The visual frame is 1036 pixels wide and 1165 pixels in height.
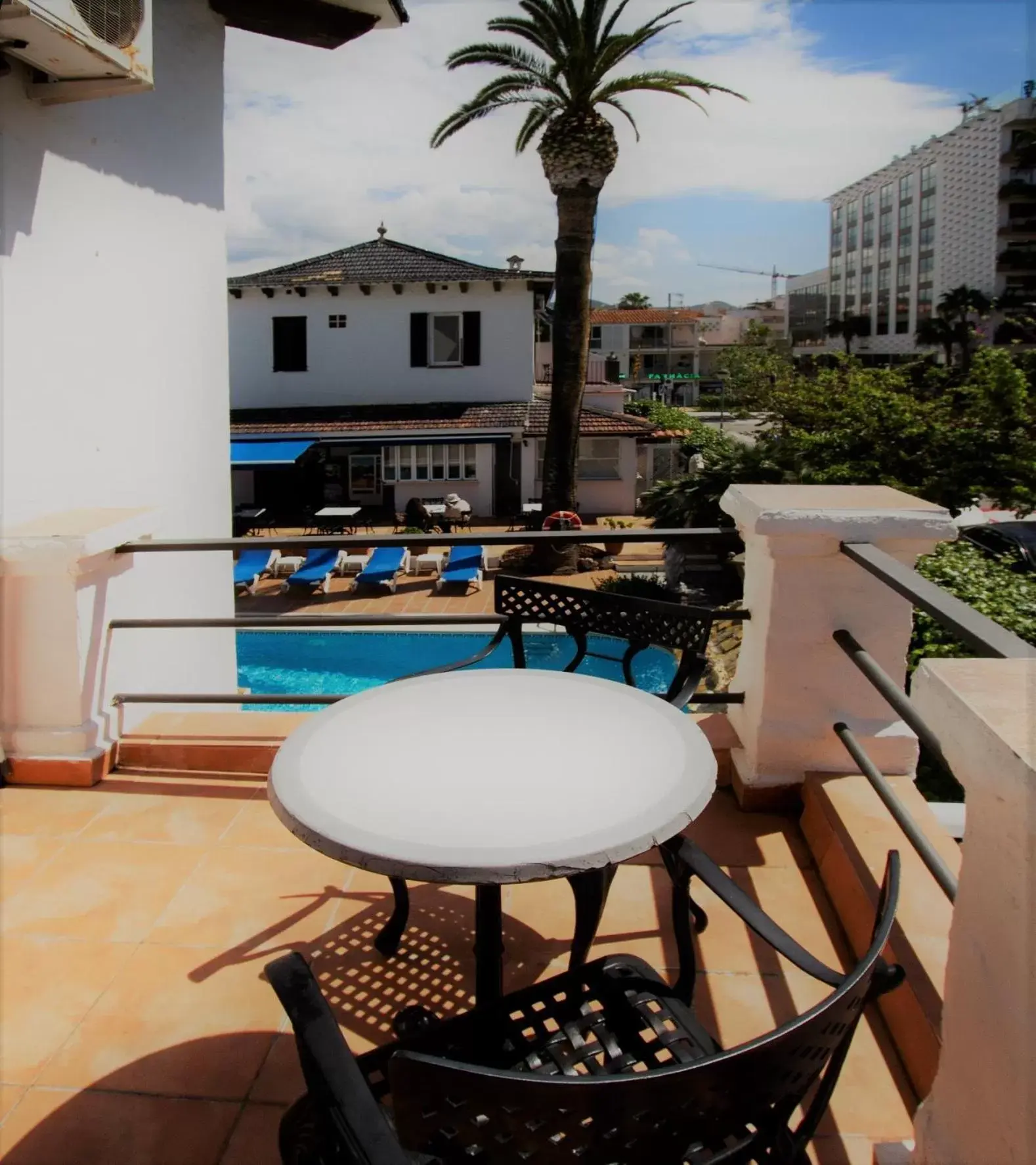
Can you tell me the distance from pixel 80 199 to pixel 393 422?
64.1 ft

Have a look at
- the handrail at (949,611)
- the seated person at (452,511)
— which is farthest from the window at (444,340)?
the handrail at (949,611)

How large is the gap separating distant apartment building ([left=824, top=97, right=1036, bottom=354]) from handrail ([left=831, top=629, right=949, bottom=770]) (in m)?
53.3

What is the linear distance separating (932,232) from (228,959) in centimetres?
9344

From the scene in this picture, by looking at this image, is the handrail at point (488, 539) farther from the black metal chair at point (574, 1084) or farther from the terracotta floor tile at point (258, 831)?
the black metal chair at point (574, 1084)

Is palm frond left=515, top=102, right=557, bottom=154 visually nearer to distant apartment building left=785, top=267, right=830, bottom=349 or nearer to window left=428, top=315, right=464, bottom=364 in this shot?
window left=428, top=315, right=464, bottom=364

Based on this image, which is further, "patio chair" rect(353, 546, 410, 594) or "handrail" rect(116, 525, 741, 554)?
"patio chair" rect(353, 546, 410, 594)

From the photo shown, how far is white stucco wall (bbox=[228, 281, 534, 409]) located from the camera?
25.4 m

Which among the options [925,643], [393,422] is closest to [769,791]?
[925,643]

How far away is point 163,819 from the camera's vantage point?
3.12 m

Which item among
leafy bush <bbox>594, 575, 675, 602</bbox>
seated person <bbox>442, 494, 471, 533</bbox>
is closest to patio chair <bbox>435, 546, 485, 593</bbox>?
leafy bush <bbox>594, 575, 675, 602</bbox>

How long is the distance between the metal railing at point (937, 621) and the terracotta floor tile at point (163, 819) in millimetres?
2079

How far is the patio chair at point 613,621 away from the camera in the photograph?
8.72ft

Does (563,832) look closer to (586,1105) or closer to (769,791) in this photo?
(586,1105)

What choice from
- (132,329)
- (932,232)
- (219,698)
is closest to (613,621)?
(219,698)
